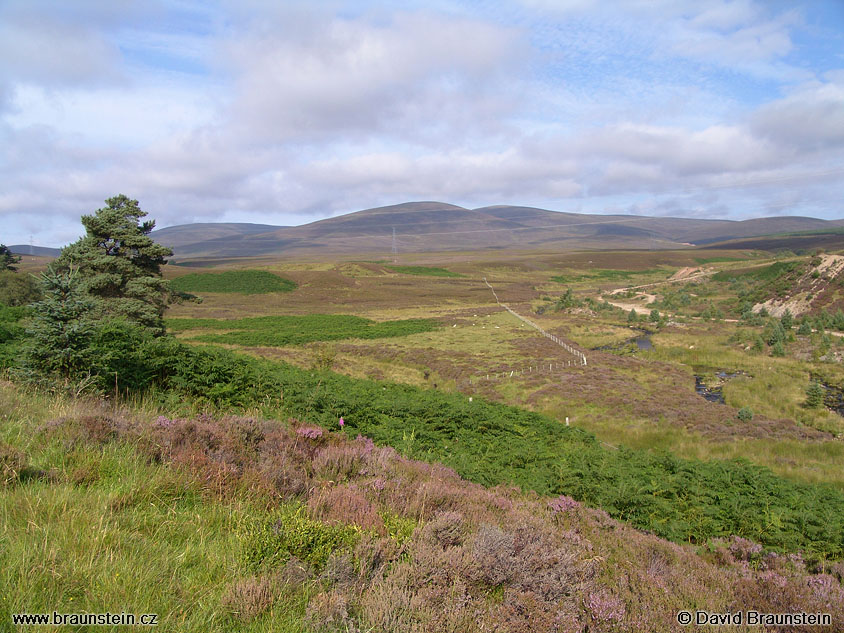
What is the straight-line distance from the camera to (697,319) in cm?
4991

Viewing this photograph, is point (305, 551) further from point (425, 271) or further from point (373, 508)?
point (425, 271)

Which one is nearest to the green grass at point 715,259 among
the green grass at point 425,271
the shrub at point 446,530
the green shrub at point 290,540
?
the green grass at point 425,271

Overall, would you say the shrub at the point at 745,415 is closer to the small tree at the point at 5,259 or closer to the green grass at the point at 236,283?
the small tree at the point at 5,259

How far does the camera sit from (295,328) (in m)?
43.5

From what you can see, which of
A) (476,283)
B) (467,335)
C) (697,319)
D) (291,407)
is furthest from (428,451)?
(476,283)

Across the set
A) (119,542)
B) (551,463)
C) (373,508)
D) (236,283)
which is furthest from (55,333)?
(236,283)

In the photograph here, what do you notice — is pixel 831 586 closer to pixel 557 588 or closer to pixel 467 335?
pixel 557 588

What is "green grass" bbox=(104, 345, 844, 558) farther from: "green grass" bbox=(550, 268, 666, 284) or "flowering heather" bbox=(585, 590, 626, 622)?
"green grass" bbox=(550, 268, 666, 284)

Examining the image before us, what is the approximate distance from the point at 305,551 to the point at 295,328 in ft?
136

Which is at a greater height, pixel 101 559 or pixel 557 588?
pixel 101 559

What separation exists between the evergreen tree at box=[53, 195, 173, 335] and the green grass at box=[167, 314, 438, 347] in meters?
16.0

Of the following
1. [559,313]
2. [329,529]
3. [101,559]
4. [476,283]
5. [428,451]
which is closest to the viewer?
[101,559]

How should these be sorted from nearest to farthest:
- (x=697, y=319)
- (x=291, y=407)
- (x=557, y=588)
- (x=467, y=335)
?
(x=557, y=588), (x=291, y=407), (x=467, y=335), (x=697, y=319)

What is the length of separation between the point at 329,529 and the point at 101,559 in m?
1.53
